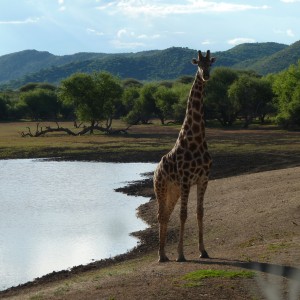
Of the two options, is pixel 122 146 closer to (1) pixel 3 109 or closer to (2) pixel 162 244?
(2) pixel 162 244

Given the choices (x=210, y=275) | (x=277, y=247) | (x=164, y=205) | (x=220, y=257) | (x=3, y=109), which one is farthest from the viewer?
(x=3, y=109)

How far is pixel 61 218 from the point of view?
84.7 feet

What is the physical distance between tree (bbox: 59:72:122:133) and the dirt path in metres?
53.2

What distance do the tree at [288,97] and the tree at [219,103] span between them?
6.79m

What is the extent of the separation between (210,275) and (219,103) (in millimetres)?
75274

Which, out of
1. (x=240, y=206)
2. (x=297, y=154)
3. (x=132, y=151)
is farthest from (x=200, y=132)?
(x=132, y=151)

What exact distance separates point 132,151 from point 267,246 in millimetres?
Result: 37755

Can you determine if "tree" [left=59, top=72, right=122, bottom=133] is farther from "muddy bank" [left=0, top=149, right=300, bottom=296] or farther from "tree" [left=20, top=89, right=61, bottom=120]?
"tree" [left=20, top=89, right=61, bottom=120]

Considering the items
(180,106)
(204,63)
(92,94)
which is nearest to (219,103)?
(180,106)

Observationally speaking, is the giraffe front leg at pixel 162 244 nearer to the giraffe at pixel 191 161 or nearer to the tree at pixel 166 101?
the giraffe at pixel 191 161

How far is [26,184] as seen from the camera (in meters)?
36.6

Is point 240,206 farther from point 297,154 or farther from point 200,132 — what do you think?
point 297,154

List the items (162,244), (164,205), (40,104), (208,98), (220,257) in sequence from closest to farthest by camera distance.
A: (220,257)
(162,244)
(164,205)
(208,98)
(40,104)

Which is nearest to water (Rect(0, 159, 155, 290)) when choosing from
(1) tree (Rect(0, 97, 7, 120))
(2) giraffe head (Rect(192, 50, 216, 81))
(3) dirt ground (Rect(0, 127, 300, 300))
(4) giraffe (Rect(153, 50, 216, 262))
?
(3) dirt ground (Rect(0, 127, 300, 300))
